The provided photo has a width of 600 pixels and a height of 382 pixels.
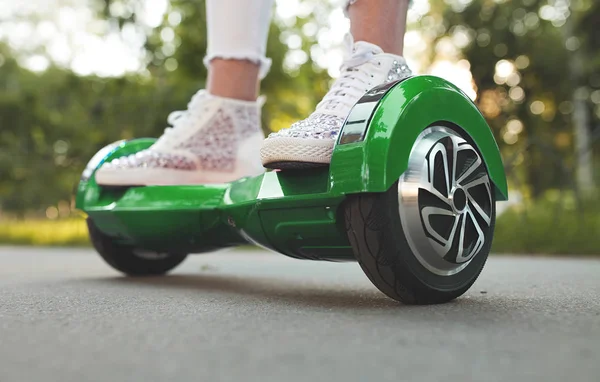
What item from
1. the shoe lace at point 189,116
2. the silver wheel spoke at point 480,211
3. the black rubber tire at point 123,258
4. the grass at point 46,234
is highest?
the shoe lace at point 189,116

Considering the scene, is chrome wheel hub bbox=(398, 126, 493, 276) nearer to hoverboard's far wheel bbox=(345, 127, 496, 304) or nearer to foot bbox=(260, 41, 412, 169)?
hoverboard's far wheel bbox=(345, 127, 496, 304)

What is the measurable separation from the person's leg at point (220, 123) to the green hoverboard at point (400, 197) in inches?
17.3

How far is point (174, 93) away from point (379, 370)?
24.6 ft

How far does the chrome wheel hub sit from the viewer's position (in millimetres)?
1283

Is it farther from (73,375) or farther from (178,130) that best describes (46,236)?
(73,375)

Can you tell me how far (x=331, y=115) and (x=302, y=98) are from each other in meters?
8.21

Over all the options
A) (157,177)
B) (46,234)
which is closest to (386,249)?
(157,177)

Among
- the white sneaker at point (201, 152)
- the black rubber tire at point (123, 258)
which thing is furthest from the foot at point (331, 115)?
the black rubber tire at point (123, 258)

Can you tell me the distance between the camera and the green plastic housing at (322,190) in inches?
49.8

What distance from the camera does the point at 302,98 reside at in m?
9.60

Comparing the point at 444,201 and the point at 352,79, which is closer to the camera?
the point at 444,201

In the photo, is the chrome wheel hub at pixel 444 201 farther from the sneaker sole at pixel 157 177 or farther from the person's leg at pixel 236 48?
the person's leg at pixel 236 48

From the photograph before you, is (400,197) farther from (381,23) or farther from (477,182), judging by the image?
(381,23)

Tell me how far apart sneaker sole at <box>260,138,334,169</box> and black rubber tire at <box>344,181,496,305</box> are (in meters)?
0.13
